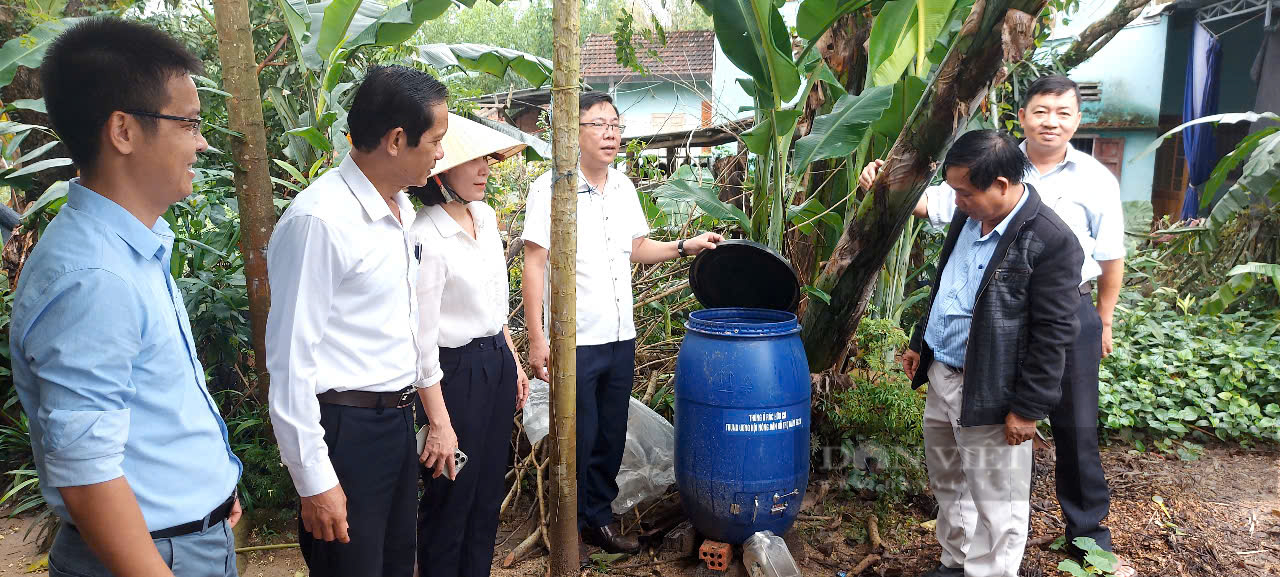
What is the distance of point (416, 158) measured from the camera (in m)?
1.76

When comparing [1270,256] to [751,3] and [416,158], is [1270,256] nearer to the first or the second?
[751,3]

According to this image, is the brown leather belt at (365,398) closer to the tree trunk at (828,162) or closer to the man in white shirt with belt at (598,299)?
the man in white shirt with belt at (598,299)

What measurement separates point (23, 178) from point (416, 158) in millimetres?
2170

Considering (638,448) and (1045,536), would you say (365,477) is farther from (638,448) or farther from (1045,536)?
(1045,536)

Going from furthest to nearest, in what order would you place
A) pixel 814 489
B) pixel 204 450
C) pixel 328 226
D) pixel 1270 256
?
pixel 1270 256 < pixel 814 489 < pixel 328 226 < pixel 204 450

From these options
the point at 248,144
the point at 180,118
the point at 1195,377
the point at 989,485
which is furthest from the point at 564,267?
the point at 1195,377

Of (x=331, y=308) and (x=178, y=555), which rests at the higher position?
Result: (x=331, y=308)

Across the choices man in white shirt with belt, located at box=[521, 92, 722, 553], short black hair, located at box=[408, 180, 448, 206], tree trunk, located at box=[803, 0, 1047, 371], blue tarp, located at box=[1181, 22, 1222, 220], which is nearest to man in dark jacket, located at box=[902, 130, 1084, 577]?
tree trunk, located at box=[803, 0, 1047, 371]

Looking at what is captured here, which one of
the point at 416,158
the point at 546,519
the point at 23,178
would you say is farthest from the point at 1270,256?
the point at 23,178

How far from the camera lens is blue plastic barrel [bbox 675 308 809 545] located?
9.35 feet

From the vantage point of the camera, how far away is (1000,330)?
249 cm

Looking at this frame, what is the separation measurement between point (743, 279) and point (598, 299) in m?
0.69

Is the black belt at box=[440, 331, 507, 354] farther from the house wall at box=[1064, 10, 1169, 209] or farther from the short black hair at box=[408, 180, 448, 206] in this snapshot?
the house wall at box=[1064, 10, 1169, 209]

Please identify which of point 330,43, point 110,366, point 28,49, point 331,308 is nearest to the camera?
point 110,366
